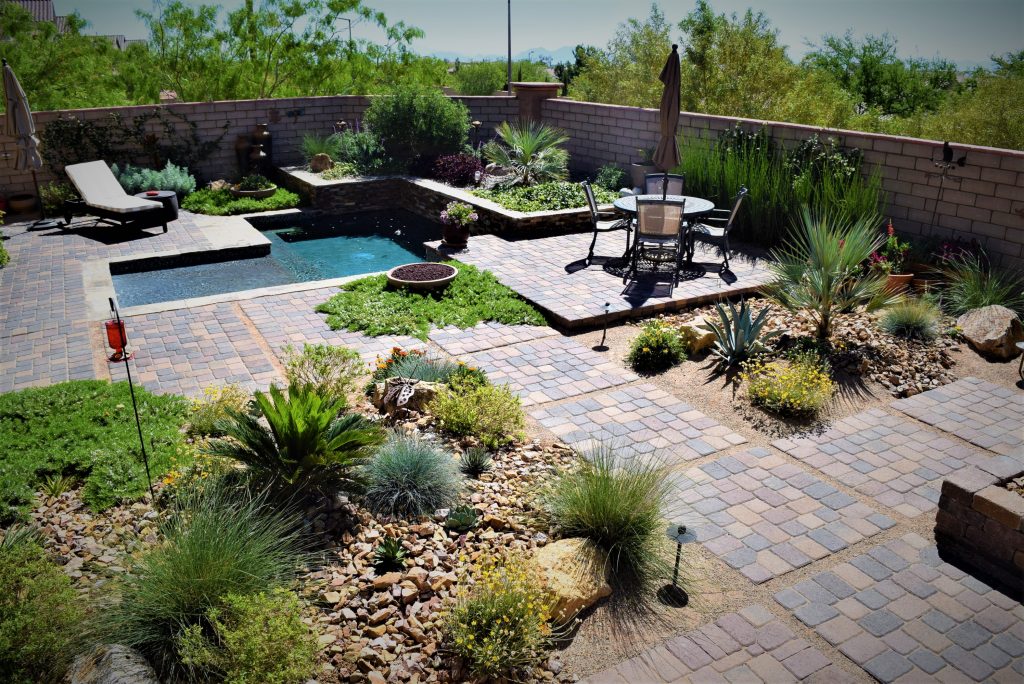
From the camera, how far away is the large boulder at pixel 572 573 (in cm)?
373

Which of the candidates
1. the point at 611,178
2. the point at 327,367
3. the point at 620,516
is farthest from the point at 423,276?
the point at 611,178

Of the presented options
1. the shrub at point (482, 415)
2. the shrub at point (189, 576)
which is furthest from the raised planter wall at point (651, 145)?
the shrub at point (189, 576)

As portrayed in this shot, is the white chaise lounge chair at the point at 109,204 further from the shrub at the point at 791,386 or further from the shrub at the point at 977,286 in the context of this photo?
the shrub at the point at 977,286

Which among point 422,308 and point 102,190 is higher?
point 102,190

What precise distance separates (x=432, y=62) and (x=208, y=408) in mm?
25577

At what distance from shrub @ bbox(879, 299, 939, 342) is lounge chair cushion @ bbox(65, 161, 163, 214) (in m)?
10.6

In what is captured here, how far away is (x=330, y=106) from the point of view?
1633 cm

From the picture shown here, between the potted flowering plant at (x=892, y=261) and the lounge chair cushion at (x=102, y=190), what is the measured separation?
10.5 metres

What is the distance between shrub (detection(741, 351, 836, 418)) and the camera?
19.3 ft

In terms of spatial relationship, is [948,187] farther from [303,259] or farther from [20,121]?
[20,121]

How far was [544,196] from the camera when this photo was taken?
12.0 meters

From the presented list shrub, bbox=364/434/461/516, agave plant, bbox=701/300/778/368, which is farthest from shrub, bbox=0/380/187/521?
agave plant, bbox=701/300/778/368

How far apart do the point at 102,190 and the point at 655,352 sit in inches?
400

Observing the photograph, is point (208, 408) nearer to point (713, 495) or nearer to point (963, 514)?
point (713, 495)
